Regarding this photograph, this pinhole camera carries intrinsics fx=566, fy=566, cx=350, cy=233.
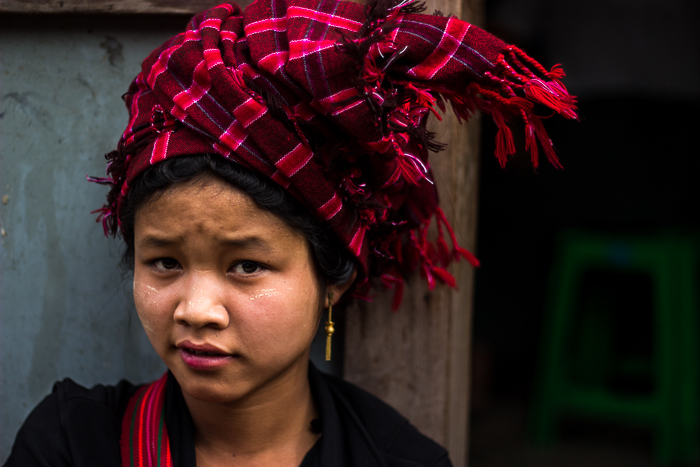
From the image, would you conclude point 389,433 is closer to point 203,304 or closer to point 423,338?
point 423,338

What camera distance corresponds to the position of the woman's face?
1.02 meters

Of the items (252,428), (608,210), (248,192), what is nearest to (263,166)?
(248,192)

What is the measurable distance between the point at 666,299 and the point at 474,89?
2.08 metres

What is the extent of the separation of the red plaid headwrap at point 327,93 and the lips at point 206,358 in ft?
1.04

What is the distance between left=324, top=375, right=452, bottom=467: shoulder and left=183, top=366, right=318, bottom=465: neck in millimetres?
159

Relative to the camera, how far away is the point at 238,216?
1024 mm

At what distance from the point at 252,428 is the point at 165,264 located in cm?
41

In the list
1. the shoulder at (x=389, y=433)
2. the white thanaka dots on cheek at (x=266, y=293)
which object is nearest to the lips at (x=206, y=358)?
the white thanaka dots on cheek at (x=266, y=293)

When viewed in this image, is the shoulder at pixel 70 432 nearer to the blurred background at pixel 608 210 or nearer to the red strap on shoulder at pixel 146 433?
the red strap on shoulder at pixel 146 433

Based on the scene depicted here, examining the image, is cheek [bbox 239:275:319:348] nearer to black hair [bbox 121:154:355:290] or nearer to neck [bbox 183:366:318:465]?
→ black hair [bbox 121:154:355:290]

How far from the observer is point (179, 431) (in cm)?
120

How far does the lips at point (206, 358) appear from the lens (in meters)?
1.05

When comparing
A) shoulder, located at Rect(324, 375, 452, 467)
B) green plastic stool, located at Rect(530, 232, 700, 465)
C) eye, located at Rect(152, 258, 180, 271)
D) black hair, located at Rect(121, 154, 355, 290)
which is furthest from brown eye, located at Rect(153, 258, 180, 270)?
green plastic stool, located at Rect(530, 232, 700, 465)

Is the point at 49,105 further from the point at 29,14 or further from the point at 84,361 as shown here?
the point at 84,361
